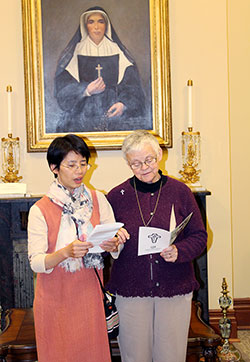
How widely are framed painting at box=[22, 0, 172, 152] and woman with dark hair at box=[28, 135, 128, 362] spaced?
1629mm

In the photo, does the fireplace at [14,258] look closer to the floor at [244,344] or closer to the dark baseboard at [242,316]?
the floor at [244,344]

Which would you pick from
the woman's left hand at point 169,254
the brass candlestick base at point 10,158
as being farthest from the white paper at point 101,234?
the brass candlestick base at point 10,158

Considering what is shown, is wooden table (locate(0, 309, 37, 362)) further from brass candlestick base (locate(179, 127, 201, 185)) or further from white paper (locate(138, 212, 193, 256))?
brass candlestick base (locate(179, 127, 201, 185))

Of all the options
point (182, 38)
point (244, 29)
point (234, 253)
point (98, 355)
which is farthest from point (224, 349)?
point (244, 29)

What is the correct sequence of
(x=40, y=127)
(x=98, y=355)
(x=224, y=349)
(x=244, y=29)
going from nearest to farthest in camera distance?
(x=98, y=355) → (x=224, y=349) → (x=40, y=127) → (x=244, y=29)

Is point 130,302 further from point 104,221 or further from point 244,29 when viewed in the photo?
point 244,29

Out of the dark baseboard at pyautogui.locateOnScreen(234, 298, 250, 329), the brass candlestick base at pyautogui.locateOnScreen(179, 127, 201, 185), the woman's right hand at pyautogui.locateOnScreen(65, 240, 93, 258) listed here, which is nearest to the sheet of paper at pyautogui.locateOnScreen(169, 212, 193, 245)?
the woman's right hand at pyautogui.locateOnScreen(65, 240, 93, 258)

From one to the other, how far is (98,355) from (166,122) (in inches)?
84.9

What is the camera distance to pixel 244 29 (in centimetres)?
435

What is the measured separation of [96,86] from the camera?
155 inches

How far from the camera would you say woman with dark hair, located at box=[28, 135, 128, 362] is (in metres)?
2.24

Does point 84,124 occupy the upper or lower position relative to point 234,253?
upper

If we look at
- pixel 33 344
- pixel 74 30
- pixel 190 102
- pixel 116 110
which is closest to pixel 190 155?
pixel 190 102

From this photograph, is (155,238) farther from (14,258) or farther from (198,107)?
(198,107)
